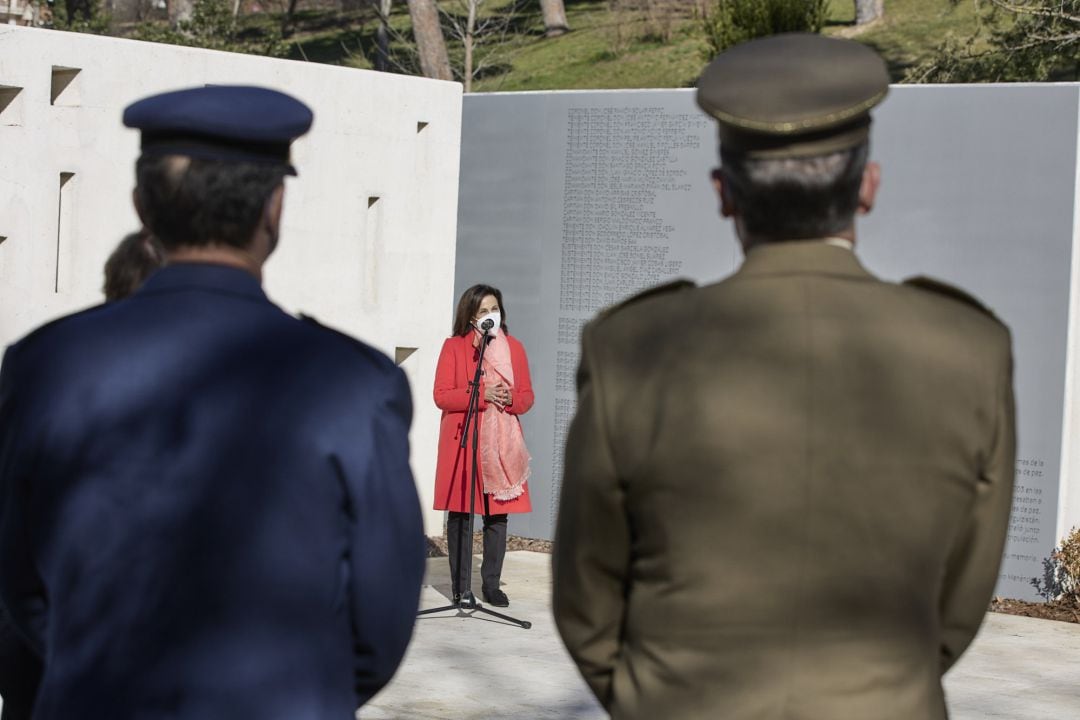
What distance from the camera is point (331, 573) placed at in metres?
1.99

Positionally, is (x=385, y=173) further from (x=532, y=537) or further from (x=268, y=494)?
(x=268, y=494)

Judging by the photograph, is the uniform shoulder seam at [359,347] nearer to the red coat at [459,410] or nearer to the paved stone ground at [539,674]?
the paved stone ground at [539,674]

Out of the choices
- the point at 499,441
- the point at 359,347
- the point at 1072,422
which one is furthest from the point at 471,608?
the point at 359,347

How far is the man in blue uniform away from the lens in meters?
1.96

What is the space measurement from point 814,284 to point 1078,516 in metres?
7.29

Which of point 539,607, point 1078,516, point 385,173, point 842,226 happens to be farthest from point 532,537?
point 842,226

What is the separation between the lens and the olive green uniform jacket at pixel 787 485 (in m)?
2.07

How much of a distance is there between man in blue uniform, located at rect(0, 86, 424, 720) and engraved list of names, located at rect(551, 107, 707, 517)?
312 inches

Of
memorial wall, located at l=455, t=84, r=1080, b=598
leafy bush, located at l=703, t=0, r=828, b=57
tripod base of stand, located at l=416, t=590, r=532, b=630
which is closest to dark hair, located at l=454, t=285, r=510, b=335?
tripod base of stand, located at l=416, t=590, r=532, b=630

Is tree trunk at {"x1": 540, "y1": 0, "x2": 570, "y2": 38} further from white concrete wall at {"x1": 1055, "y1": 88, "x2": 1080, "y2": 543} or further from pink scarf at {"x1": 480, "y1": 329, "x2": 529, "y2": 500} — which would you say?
pink scarf at {"x1": 480, "y1": 329, "x2": 529, "y2": 500}

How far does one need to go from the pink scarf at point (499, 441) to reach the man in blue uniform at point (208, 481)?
608cm

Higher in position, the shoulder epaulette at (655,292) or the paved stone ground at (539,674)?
the shoulder epaulette at (655,292)

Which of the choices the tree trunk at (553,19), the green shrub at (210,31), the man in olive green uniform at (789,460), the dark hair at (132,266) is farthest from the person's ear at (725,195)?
the tree trunk at (553,19)

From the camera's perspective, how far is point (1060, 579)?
348 inches
